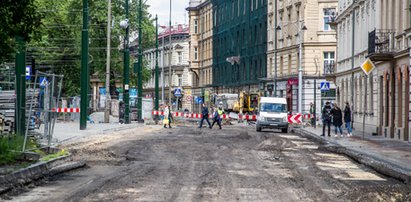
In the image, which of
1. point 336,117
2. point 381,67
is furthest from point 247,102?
point 336,117

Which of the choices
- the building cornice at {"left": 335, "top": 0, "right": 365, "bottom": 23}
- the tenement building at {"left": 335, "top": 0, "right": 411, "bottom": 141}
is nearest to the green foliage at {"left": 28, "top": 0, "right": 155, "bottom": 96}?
the building cornice at {"left": 335, "top": 0, "right": 365, "bottom": 23}

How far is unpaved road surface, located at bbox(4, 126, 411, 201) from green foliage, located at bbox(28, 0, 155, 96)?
4625cm

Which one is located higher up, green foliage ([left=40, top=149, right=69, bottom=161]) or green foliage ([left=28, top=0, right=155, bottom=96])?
green foliage ([left=28, top=0, right=155, bottom=96])

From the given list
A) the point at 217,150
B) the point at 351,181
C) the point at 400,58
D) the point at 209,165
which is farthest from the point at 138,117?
the point at 351,181

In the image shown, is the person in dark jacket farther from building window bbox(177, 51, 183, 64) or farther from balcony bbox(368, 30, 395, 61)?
building window bbox(177, 51, 183, 64)

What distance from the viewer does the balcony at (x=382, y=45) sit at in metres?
38.2

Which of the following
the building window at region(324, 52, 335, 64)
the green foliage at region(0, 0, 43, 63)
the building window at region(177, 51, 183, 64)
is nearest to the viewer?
the green foliage at region(0, 0, 43, 63)

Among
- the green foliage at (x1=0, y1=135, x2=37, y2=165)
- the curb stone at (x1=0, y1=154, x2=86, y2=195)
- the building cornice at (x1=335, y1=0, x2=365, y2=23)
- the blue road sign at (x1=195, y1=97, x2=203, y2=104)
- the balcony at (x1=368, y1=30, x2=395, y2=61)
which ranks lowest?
the curb stone at (x1=0, y1=154, x2=86, y2=195)

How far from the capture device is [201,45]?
373 ft

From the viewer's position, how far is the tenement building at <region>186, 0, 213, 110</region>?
10919 cm

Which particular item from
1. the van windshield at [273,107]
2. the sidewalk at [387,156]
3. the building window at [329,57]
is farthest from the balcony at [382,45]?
the building window at [329,57]

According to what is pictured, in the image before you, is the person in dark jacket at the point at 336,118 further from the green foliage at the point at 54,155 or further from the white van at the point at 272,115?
the green foliage at the point at 54,155

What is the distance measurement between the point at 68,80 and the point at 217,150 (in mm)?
53444

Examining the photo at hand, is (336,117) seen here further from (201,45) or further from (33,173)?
(201,45)
